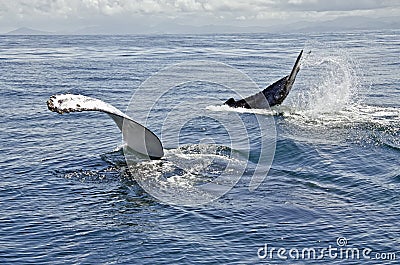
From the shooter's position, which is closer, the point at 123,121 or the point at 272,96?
the point at 123,121

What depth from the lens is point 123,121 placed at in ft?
46.4

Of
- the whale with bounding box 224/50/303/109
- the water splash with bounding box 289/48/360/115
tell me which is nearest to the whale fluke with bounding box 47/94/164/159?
the whale with bounding box 224/50/303/109

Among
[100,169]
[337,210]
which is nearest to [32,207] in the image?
[100,169]

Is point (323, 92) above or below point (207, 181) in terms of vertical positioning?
above

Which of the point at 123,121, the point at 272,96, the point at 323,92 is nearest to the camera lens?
the point at 123,121

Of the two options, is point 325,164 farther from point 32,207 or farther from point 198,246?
point 32,207

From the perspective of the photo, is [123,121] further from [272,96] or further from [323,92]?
[323,92]

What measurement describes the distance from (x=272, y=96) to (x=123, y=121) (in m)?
9.58

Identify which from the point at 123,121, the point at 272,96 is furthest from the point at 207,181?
the point at 272,96

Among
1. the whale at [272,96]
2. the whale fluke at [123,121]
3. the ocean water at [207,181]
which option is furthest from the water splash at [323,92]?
the whale fluke at [123,121]

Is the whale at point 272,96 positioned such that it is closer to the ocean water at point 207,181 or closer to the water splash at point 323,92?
the ocean water at point 207,181

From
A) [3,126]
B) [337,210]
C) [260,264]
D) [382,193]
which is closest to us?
[260,264]

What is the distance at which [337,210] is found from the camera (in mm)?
11062

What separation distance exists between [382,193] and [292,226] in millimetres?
3075
